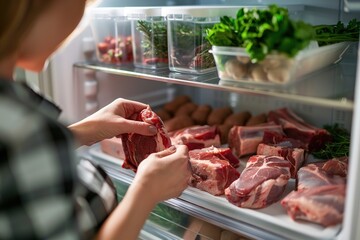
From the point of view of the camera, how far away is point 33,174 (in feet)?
2.33

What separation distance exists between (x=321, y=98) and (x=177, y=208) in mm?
573

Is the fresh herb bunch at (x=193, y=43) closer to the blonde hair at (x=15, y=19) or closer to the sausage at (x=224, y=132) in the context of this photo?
the sausage at (x=224, y=132)

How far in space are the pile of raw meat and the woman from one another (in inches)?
10.6

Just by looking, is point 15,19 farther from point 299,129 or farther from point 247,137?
point 299,129

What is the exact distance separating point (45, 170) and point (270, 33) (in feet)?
1.90

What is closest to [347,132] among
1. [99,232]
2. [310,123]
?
[310,123]

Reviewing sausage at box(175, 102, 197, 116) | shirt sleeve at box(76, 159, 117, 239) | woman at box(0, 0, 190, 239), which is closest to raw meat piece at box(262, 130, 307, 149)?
sausage at box(175, 102, 197, 116)

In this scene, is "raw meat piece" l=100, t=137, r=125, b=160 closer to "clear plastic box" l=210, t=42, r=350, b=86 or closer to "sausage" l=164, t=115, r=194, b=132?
"sausage" l=164, t=115, r=194, b=132

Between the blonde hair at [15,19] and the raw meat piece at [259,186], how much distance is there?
70 centimetres

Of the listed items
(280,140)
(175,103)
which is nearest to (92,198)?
(280,140)

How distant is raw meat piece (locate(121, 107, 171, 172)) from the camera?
4.09 ft

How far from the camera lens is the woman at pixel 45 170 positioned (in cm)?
70

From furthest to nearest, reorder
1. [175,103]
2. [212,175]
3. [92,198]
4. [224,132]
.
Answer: [175,103] → [224,132] → [212,175] → [92,198]

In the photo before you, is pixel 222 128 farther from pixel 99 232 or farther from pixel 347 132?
pixel 99 232
